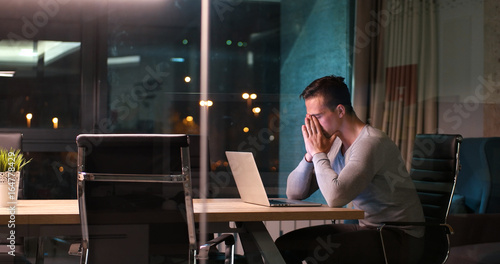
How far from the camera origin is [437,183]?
305cm

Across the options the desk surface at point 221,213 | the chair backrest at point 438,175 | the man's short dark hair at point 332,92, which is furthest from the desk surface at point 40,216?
the chair backrest at point 438,175

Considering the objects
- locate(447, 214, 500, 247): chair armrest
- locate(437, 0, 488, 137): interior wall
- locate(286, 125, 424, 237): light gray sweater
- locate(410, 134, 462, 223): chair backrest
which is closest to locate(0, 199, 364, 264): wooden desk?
locate(286, 125, 424, 237): light gray sweater

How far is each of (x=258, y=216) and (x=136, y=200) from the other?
19.1 inches

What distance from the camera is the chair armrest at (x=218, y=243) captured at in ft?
7.34

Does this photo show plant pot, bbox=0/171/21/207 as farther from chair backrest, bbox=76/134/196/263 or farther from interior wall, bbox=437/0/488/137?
interior wall, bbox=437/0/488/137

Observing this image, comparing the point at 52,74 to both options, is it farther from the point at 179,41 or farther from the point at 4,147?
the point at 4,147

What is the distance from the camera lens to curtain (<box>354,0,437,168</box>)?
153 inches

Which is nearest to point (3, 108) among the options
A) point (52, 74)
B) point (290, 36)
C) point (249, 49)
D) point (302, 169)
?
point (52, 74)

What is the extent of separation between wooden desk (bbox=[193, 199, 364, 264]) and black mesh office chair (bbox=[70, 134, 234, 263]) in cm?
13

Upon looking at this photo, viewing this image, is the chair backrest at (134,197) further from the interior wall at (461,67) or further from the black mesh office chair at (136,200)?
the interior wall at (461,67)

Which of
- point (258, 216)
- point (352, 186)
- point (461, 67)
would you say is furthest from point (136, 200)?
point (461, 67)

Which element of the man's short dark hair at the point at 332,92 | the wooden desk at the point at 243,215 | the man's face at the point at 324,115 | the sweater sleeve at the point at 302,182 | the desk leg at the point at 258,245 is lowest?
the desk leg at the point at 258,245

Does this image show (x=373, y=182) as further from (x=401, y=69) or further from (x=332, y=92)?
(x=401, y=69)

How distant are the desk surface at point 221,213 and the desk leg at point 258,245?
0.32ft
